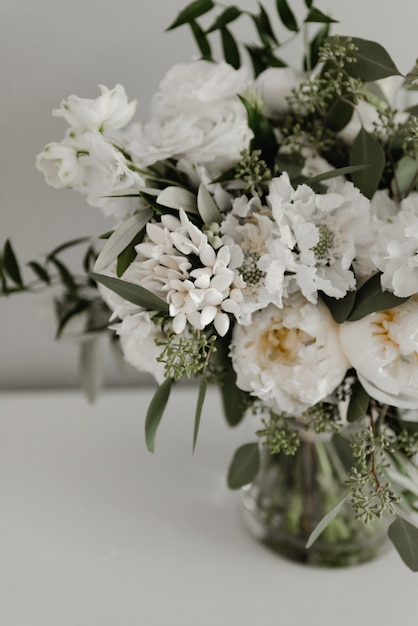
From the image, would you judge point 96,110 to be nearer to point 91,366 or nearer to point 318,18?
point 318,18

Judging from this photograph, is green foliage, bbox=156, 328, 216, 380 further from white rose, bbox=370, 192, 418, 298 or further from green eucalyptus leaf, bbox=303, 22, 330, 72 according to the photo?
green eucalyptus leaf, bbox=303, 22, 330, 72

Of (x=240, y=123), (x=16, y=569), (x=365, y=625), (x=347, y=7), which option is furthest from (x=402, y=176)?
(x=16, y=569)

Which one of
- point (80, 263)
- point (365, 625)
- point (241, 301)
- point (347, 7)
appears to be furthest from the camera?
point (80, 263)

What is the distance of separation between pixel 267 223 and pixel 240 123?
11 centimetres

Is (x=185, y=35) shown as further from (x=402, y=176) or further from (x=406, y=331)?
(x=406, y=331)

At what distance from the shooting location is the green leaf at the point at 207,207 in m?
0.53

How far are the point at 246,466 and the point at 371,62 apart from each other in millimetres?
404

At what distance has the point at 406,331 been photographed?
0.51 m

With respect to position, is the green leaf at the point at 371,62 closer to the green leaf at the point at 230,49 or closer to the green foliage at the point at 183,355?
the green leaf at the point at 230,49

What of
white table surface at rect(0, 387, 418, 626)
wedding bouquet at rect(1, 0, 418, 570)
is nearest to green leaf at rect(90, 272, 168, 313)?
wedding bouquet at rect(1, 0, 418, 570)

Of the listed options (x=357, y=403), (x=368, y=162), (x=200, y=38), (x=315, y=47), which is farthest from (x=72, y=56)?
(x=357, y=403)

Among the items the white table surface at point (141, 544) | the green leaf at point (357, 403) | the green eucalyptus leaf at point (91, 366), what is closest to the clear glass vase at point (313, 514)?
the white table surface at point (141, 544)

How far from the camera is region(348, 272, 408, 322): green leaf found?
512 millimetres

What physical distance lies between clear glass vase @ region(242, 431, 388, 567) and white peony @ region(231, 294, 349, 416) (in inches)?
7.1
